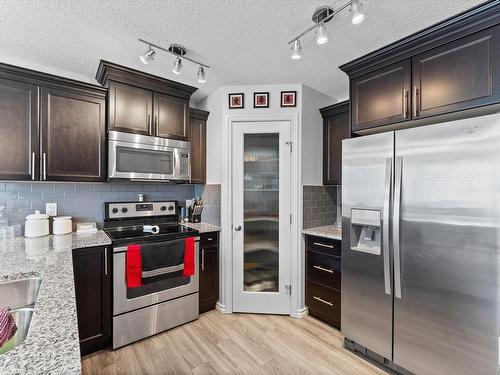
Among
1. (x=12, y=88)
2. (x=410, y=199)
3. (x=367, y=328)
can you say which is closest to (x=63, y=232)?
(x=12, y=88)

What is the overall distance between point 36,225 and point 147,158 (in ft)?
3.75

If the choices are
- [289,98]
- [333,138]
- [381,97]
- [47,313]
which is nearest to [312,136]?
[333,138]

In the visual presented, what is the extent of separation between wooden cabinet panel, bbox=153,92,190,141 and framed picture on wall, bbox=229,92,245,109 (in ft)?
1.71

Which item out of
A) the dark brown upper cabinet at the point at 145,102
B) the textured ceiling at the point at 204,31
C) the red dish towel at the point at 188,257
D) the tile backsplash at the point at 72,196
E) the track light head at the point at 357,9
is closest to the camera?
the track light head at the point at 357,9

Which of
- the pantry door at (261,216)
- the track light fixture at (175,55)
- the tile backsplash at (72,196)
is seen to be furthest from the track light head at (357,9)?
the tile backsplash at (72,196)

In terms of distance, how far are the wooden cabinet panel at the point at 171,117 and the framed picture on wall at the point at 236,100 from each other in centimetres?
52

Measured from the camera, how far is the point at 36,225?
2.29 meters

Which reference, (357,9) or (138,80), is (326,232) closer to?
(357,9)

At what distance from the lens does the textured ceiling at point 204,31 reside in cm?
166

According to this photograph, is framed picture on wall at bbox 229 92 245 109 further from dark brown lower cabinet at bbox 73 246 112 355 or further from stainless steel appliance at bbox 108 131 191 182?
dark brown lower cabinet at bbox 73 246 112 355

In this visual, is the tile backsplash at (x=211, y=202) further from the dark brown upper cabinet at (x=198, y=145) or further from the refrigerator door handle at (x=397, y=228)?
the refrigerator door handle at (x=397, y=228)

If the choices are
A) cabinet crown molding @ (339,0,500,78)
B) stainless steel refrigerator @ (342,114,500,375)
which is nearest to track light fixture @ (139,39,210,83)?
cabinet crown molding @ (339,0,500,78)

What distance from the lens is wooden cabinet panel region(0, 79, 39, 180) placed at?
6.83ft

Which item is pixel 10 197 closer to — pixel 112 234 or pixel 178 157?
pixel 112 234
